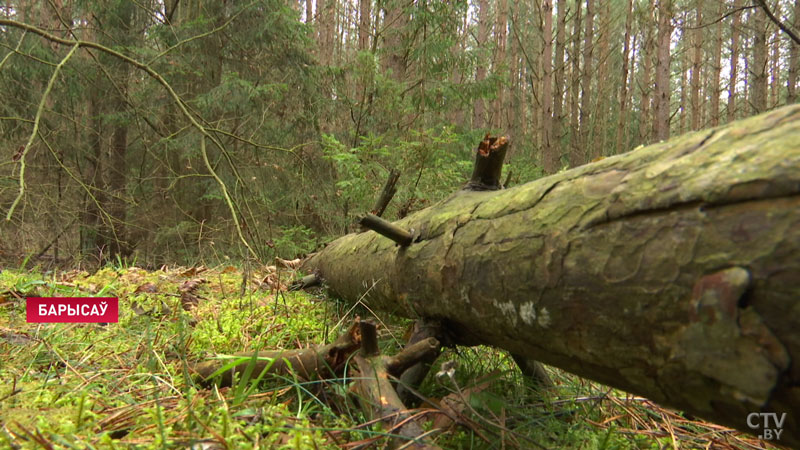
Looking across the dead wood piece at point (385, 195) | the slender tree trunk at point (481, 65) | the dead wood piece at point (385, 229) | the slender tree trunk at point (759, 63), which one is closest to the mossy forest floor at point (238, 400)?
the dead wood piece at point (385, 229)

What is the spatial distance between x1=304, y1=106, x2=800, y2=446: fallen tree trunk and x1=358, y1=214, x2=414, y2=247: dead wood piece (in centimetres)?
46

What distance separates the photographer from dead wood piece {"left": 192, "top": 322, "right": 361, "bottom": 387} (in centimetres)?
175

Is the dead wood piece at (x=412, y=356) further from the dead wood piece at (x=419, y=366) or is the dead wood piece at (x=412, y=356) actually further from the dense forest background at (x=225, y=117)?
the dense forest background at (x=225, y=117)

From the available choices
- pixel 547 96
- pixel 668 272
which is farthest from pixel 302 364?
pixel 547 96

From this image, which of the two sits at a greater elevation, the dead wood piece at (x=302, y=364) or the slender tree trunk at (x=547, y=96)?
the slender tree trunk at (x=547, y=96)

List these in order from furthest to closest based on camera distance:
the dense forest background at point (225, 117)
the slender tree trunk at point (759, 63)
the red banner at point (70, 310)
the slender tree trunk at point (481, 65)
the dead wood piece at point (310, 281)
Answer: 1. the slender tree trunk at point (759, 63)
2. the slender tree trunk at point (481, 65)
3. the dense forest background at point (225, 117)
4. the dead wood piece at point (310, 281)
5. the red banner at point (70, 310)

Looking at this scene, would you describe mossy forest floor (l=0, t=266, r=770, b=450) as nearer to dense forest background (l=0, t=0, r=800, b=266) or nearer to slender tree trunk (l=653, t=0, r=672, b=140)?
dense forest background (l=0, t=0, r=800, b=266)

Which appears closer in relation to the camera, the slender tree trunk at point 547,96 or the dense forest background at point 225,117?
the dense forest background at point 225,117

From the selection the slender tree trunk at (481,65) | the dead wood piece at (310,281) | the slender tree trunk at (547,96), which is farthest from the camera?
the slender tree trunk at (547,96)

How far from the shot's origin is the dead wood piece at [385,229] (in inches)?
73.9

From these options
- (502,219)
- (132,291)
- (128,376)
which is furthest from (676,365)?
(132,291)

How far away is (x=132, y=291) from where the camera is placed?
11.1ft

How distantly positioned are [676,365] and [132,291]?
3786mm

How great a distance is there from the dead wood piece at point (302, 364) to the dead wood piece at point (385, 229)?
1.53 ft
